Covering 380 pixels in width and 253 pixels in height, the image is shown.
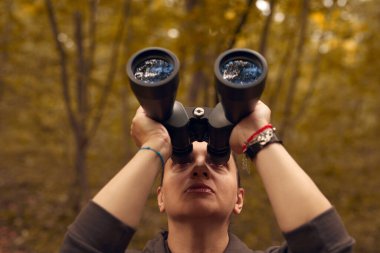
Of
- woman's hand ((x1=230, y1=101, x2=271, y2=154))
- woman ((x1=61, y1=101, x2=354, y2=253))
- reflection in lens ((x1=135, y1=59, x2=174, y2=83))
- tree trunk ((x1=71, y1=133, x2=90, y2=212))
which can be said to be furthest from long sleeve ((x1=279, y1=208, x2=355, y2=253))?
tree trunk ((x1=71, y1=133, x2=90, y2=212))

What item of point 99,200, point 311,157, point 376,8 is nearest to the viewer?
point 99,200

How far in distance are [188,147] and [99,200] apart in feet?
2.15

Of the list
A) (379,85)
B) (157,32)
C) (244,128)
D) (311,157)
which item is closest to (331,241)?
(244,128)

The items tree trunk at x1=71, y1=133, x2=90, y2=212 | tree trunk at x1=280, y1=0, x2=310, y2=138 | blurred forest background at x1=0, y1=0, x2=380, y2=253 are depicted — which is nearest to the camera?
blurred forest background at x1=0, y1=0, x2=380, y2=253

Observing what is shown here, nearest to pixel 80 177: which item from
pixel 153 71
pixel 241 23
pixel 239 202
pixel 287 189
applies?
pixel 241 23

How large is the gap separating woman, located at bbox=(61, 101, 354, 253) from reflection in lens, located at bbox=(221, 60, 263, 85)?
0.41 ft

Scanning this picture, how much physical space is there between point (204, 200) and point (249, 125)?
524mm

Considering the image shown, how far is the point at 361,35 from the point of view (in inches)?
372

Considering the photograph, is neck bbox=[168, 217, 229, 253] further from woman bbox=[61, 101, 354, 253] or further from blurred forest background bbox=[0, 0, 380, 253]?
blurred forest background bbox=[0, 0, 380, 253]

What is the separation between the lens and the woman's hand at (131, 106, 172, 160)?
191 cm

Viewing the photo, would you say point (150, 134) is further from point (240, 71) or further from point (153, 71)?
point (240, 71)

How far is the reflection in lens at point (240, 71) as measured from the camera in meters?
1.92

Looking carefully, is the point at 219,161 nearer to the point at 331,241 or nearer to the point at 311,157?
the point at 331,241

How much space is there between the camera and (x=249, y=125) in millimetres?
1885
